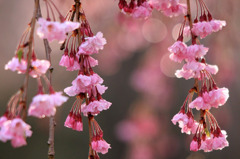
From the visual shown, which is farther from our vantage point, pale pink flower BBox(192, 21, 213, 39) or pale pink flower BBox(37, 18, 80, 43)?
pale pink flower BBox(192, 21, 213, 39)

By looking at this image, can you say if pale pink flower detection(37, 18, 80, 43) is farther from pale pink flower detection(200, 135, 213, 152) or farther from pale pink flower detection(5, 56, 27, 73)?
pale pink flower detection(200, 135, 213, 152)

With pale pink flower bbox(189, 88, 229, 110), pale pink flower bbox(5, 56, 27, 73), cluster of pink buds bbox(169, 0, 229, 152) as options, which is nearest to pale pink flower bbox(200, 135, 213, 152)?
cluster of pink buds bbox(169, 0, 229, 152)

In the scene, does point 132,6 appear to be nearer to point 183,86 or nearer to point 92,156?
point 92,156

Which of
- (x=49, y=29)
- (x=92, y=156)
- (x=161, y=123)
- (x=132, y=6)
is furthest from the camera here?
(x=161, y=123)

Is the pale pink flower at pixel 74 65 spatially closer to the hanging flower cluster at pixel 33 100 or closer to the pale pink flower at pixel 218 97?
the hanging flower cluster at pixel 33 100

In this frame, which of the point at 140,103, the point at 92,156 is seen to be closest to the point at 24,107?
the point at 92,156

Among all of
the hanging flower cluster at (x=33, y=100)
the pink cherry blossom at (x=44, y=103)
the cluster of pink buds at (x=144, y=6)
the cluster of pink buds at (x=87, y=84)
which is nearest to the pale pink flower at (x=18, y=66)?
the hanging flower cluster at (x=33, y=100)
